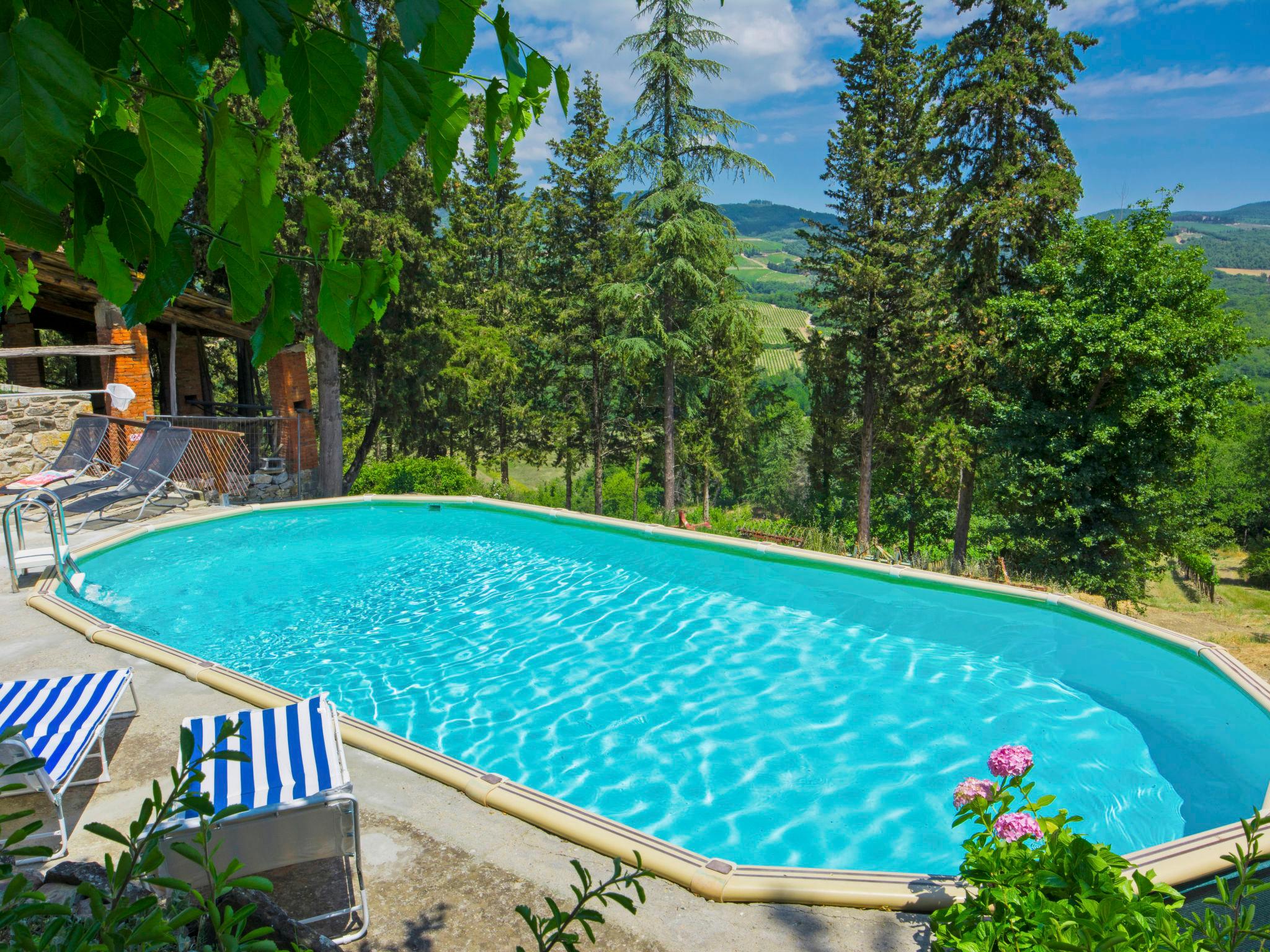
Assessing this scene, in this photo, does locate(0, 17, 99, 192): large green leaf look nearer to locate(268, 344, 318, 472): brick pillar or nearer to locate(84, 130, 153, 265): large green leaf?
locate(84, 130, 153, 265): large green leaf

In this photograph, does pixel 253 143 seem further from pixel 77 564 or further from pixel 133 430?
pixel 133 430

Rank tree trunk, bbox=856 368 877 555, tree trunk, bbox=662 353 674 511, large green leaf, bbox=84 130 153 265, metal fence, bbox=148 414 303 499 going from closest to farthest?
large green leaf, bbox=84 130 153 265 → metal fence, bbox=148 414 303 499 → tree trunk, bbox=662 353 674 511 → tree trunk, bbox=856 368 877 555

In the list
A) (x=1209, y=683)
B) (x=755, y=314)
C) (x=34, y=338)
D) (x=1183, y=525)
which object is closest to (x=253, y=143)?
(x=1209, y=683)

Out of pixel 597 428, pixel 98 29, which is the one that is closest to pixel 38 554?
pixel 98 29

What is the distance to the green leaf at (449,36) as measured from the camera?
3.55 ft

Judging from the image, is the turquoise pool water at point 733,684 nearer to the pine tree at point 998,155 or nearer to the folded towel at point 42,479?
the folded towel at point 42,479

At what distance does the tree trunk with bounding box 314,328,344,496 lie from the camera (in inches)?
642

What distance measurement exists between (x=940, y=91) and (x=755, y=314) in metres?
6.63

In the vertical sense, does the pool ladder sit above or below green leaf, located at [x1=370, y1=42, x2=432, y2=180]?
below

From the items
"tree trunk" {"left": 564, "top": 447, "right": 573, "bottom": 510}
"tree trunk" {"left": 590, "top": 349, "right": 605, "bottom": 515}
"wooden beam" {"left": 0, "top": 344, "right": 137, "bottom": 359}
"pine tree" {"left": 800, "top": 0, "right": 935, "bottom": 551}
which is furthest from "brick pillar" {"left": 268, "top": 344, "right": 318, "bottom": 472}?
"pine tree" {"left": 800, "top": 0, "right": 935, "bottom": 551}

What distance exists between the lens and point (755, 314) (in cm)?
2008

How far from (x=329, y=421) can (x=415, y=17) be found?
17072mm

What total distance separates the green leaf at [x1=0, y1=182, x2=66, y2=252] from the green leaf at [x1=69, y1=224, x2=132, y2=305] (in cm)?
11

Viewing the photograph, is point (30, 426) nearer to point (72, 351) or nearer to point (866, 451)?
point (72, 351)
